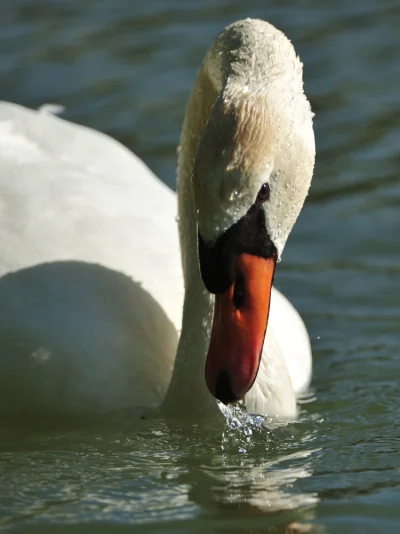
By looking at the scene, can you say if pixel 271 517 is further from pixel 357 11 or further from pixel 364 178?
pixel 357 11

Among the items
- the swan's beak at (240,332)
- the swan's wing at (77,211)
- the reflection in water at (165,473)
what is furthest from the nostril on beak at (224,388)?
the swan's wing at (77,211)

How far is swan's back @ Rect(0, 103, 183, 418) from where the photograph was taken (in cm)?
663

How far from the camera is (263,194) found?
5676 millimetres

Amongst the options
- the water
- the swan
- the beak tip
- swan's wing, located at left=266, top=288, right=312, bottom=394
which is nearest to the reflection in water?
the water

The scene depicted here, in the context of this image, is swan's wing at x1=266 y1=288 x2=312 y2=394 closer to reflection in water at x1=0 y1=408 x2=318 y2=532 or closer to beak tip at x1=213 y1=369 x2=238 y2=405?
reflection in water at x1=0 y1=408 x2=318 y2=532

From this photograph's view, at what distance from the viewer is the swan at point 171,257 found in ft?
18.6

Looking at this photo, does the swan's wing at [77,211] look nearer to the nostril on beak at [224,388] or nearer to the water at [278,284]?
the water at [278,284]

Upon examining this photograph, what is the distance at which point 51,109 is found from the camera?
928cm

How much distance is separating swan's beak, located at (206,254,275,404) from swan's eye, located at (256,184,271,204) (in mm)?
234

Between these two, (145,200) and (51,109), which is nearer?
(145,200)

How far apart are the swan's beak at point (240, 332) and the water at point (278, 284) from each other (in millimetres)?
441

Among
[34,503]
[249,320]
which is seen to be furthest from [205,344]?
[34,503]

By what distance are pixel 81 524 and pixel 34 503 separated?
1.14 ft

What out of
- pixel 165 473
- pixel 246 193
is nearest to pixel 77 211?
pixel 165 473
